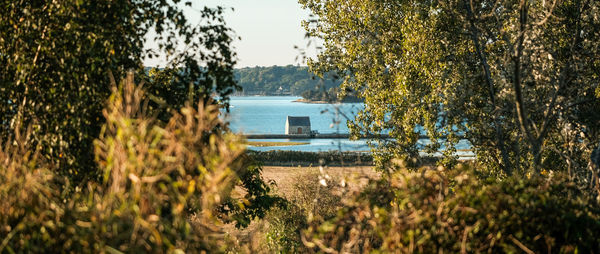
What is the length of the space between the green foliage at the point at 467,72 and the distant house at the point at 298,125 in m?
102

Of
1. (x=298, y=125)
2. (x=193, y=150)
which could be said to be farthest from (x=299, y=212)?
(x=298, y=125)

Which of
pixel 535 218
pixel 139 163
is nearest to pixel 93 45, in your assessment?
pixel 139 163

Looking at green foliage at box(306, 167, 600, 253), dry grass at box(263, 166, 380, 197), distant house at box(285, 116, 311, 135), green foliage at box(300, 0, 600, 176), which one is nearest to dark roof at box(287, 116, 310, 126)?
distant house at box(285, 116, 311, 135)

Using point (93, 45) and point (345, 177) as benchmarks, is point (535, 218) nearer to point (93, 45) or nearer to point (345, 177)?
point (345, 177)

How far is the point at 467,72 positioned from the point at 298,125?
10805 centimetres

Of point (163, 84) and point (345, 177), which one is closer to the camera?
point (345, 177)

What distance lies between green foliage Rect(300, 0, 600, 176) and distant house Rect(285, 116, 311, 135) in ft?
333

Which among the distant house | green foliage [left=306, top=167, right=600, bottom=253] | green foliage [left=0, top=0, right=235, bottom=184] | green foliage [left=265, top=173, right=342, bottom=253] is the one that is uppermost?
green foliage [left=0, top=0, right=235, bottom=184]

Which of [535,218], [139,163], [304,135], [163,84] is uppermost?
[163,84]

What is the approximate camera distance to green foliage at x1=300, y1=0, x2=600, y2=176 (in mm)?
12914

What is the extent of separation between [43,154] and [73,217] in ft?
10.6

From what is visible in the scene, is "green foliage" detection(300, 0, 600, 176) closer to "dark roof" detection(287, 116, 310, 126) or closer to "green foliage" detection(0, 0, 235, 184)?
"green foliage" detection(0, 0, 235, 184)

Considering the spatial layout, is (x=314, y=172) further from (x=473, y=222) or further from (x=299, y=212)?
(x=473, y=222)

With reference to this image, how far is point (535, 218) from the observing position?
20.8 feet
